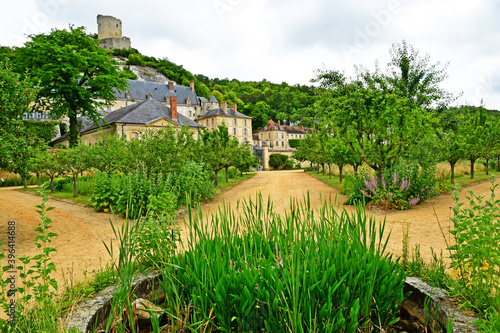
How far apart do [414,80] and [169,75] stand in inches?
2561

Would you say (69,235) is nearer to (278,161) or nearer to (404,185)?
(404,185)

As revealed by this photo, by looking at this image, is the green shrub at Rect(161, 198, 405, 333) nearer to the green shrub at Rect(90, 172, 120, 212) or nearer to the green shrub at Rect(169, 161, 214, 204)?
the green shrub at Rect(169, 161, 214, 204)

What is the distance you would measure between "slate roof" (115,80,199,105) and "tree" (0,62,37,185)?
56336 mm

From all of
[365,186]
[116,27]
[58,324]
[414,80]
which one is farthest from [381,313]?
[116,27]

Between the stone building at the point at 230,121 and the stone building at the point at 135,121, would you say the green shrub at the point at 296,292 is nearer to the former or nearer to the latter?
the stone building at the point at 135,121

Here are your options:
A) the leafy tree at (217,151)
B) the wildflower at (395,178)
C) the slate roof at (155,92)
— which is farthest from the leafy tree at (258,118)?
the wildflower at (395,178)

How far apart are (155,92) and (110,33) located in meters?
39.0

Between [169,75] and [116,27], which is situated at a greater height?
[116,27]

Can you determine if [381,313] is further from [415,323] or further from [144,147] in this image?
[144,147]

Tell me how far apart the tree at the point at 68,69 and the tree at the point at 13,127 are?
15477mm

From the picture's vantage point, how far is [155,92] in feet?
205

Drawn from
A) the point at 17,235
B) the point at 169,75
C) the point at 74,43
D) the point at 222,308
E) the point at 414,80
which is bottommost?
the point at 17,235

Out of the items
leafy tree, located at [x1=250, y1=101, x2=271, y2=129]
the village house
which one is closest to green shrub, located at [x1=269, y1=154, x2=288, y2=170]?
the village house

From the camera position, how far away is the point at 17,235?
7125 mm
